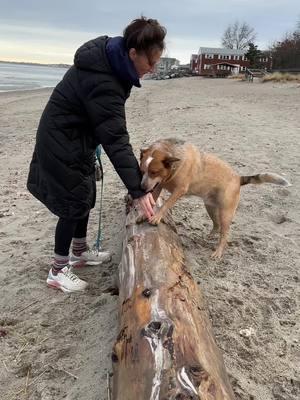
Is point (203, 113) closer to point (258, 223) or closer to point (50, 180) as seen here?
point (258, 223)

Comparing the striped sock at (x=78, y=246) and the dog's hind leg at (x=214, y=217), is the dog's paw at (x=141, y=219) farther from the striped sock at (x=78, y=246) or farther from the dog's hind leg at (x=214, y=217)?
the dog's hind leg at (x=214, y=217)

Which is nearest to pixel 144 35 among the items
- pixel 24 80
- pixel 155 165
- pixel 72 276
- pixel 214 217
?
pixel 155 165

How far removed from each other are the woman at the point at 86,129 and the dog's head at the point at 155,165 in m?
0.47

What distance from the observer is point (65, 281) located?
4.37m

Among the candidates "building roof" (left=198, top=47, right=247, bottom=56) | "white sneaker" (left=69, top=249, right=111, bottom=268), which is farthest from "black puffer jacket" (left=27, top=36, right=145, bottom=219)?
"building roof" (left=198, top=47, right=247, bottom=56)

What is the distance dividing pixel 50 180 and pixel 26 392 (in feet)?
5.34

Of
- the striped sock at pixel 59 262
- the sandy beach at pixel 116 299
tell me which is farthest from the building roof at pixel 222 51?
the striped sock at pixel 59 262

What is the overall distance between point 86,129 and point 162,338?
1.93 meters

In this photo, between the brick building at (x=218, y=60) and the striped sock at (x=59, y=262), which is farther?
the brick building at (x=218, y=60)

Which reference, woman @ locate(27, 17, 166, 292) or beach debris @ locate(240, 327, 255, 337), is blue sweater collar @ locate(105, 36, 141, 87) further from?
beach debris @ locate(240, 327, 255, 337)

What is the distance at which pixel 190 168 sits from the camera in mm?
5051

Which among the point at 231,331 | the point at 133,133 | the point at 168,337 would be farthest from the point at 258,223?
the point at 133,133

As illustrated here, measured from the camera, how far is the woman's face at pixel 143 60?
3551 millimetres

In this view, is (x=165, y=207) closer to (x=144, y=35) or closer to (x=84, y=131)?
(x=84, y=131)
